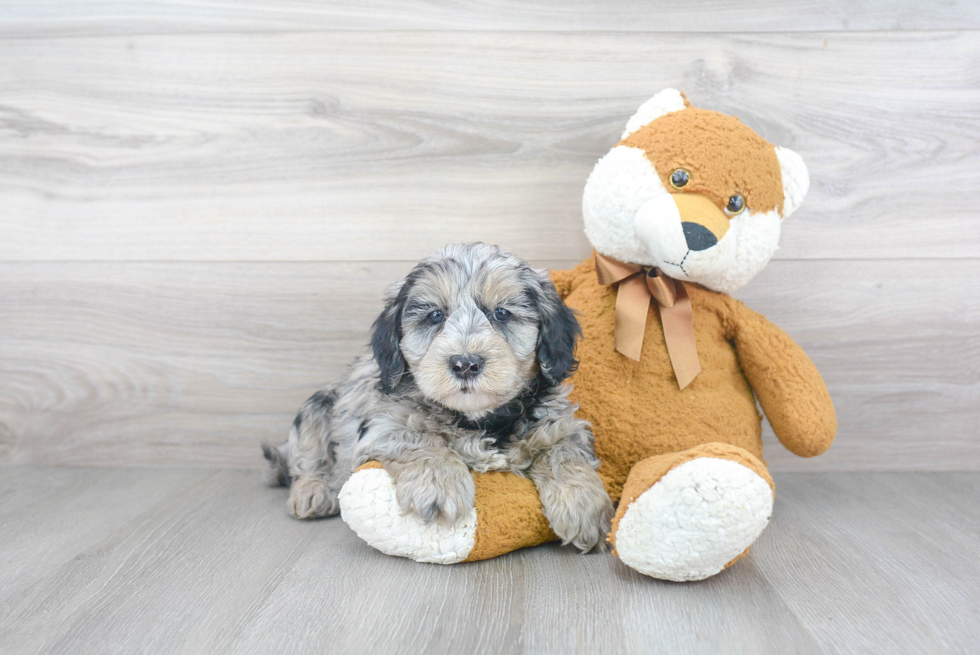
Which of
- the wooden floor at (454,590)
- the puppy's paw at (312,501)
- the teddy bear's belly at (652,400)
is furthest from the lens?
the puppy's paw at (312,501)

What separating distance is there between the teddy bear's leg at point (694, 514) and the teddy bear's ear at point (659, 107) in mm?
776

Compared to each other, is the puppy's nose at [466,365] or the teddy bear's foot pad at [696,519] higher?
the puppy's nose at [466,365]

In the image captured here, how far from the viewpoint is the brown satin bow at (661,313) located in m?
1.55

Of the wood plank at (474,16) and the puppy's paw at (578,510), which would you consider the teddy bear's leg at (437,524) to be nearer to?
the puppy's paw at (578,510)

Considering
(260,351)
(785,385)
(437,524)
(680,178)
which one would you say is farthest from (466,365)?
(260,351)

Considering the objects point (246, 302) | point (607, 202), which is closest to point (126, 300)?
point (246, 302)

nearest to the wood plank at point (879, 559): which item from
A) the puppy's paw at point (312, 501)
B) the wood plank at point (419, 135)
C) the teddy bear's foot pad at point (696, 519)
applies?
the teddy bear's foot pad at point (696, 519)

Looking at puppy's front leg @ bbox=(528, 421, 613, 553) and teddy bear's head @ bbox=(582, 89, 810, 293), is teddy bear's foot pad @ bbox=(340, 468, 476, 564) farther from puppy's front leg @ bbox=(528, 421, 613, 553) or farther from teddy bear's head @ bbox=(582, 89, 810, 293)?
teddy bear's head @ bbox=(582, 89, 810, 293)

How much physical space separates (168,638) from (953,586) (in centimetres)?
137

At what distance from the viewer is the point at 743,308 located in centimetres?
166

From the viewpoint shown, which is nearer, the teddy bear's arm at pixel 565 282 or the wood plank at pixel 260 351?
the teddy bear's arm at pixel 565 282

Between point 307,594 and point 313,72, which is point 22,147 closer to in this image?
point 313,72

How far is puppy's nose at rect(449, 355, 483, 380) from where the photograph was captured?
131cm

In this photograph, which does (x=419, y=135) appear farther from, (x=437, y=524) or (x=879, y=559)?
(x=879, y=559)
